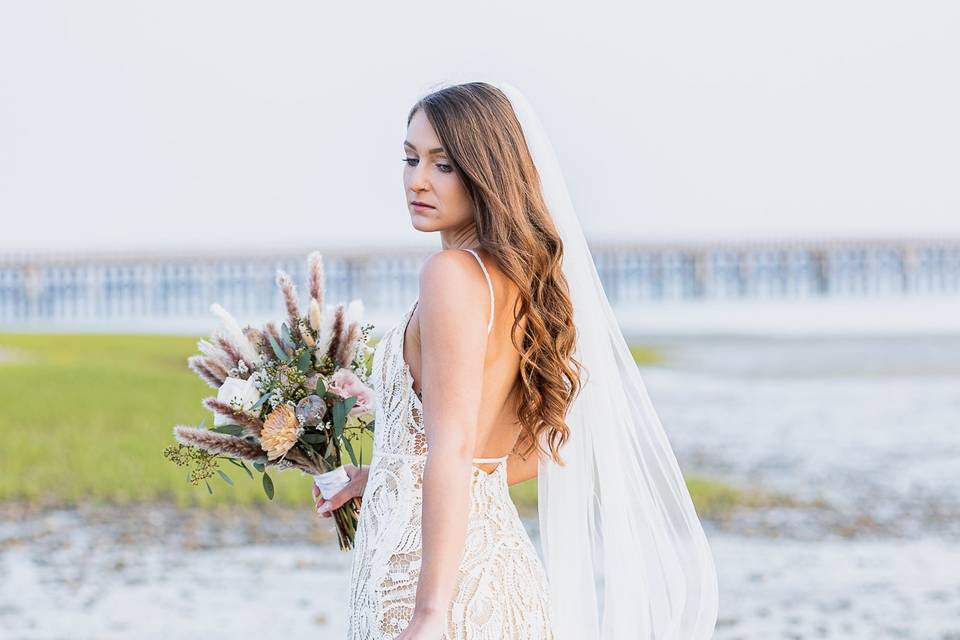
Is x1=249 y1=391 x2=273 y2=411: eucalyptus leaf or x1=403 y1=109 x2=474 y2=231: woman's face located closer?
x1=403 y1=109 x2=474 y2=231: woman's face

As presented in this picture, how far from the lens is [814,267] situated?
200ft

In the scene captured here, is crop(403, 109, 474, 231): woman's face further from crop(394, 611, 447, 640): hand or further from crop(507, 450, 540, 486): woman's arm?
crop(394, 611, 447, 640): hand

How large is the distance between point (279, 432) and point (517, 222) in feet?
2.69

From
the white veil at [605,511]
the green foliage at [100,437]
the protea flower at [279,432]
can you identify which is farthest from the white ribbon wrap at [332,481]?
the green foliage at [100,437]

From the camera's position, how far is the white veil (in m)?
3.01

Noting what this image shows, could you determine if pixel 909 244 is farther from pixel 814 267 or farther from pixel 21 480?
pixel 21 480

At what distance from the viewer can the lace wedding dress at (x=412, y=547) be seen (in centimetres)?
263

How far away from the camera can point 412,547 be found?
105 inches

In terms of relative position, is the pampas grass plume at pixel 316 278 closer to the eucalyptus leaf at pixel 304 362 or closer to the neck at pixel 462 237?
the eucalyptus leaf at pixel 304 362

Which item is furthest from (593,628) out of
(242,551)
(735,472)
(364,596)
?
(735,472)

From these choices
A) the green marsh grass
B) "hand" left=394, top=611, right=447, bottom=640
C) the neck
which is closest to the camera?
"hand" left=394, top=611, right=447, bottom=640

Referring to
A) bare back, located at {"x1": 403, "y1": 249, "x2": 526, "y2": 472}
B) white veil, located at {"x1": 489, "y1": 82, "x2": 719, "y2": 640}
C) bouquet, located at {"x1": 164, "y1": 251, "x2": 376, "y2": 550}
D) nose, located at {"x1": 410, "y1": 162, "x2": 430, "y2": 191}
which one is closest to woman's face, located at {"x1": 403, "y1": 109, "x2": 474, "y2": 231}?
nose, located at {"x1": 410, "y1": 162, "x2": 430, "y2": 191}

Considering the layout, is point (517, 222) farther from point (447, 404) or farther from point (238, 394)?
point (238, 394)

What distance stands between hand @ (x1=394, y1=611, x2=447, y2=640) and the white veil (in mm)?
608
